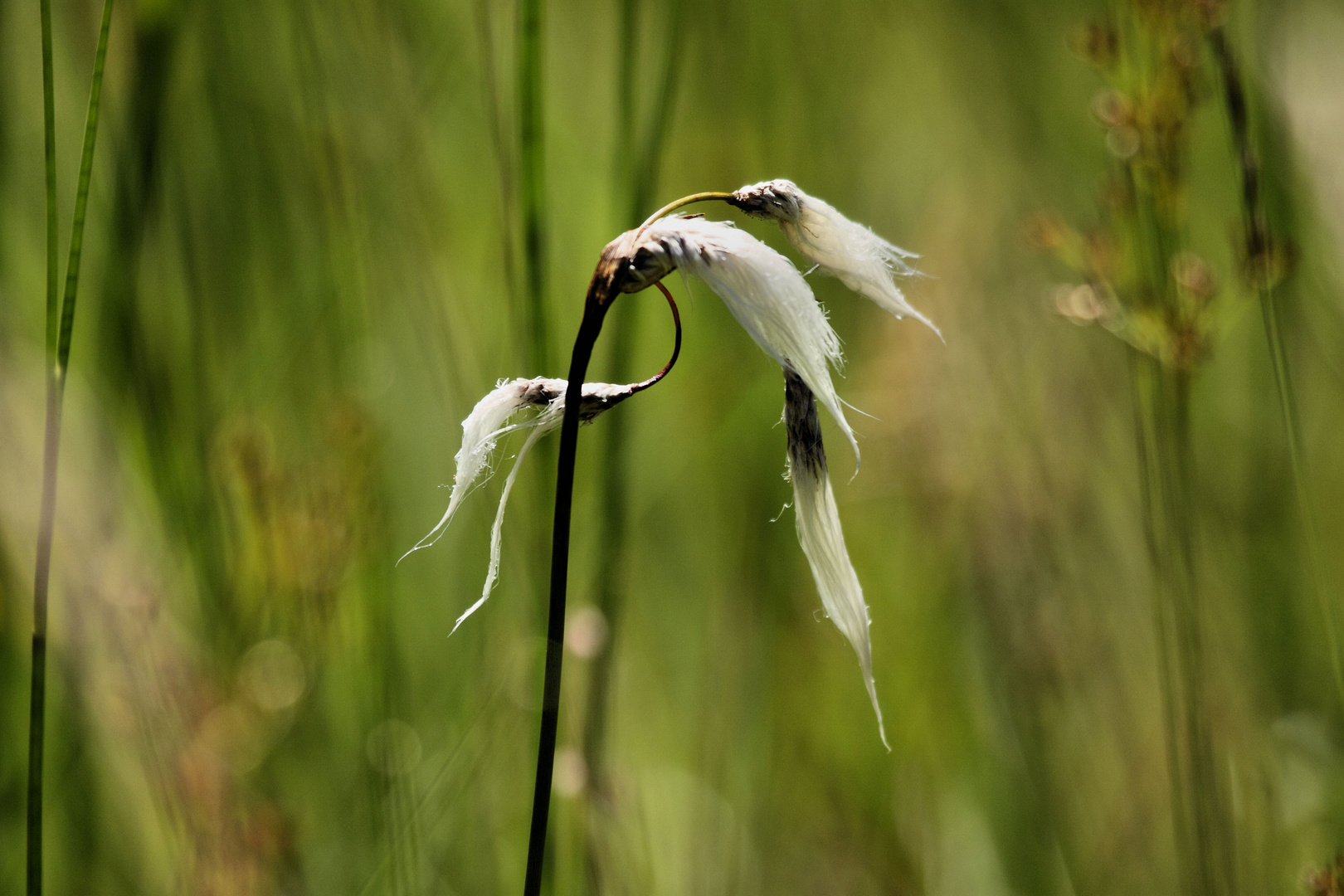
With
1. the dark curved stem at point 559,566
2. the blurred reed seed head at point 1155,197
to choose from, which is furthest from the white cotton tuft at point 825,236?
the blurred reed seed head at point 1155,197

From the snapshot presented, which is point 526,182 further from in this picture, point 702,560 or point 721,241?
point 702,560

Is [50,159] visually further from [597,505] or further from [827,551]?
[597,505]

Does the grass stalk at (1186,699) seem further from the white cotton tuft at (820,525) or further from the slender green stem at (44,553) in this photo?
the slender green stem at (44,553)

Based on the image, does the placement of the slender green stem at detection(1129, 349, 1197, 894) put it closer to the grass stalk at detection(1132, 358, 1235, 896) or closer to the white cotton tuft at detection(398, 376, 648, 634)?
the grass stalk at detection(1132, 358, 1235, 896)

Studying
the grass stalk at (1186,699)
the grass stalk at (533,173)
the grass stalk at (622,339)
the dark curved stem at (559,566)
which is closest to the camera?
the dark curved stem at (559,566)

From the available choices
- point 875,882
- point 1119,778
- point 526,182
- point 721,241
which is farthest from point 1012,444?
point 721,241

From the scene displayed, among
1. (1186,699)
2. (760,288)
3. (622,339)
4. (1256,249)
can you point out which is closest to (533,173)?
(622,339)

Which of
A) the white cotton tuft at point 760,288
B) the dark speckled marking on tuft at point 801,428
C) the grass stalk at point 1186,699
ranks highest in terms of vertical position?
the white cotton tuft at point 760,288
